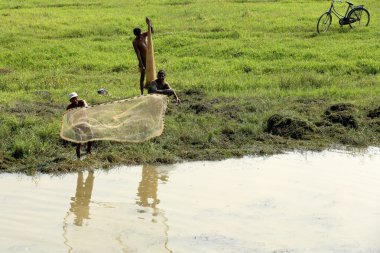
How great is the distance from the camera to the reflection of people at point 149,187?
33.6 feet

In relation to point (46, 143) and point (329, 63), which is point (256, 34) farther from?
point (46, 143)

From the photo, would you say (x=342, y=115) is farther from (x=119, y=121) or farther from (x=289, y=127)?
(x=119, y=121)

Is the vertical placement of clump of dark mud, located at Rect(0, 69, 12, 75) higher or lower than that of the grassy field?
lower

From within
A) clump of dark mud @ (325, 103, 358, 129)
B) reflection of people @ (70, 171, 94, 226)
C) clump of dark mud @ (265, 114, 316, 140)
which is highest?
clump of dark mud @ (325, 103, 358, 129)

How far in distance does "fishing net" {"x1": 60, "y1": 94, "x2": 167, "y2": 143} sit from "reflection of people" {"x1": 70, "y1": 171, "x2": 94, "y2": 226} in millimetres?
544

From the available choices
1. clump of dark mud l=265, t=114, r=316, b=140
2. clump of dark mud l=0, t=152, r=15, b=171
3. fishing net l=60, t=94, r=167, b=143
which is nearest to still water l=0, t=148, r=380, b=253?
clump of dark mud l=0, t=152, r=15, b=171

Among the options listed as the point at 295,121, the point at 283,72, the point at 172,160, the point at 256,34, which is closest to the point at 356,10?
the point at 256,34

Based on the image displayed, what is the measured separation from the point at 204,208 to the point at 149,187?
3.95 ft

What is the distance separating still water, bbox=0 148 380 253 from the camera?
8.76m

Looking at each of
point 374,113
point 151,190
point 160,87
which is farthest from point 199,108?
point 151,190

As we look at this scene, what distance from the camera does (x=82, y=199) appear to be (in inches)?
407

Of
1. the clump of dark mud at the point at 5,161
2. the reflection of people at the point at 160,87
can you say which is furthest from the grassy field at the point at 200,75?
the reflection of people at the point at 160,87

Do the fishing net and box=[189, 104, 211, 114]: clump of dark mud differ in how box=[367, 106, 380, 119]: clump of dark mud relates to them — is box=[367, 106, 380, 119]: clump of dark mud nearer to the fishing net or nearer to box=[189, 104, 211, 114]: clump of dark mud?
box=[189, 104, 211, 114]: clump of dark mud

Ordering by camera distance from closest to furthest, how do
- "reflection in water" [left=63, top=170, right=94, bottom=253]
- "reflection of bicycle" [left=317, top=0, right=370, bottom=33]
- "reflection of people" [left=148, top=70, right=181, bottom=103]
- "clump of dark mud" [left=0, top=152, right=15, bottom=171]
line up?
"reflection in water" [left=63, top=170, right=94, bottom=253] < "clump of dark mud" [left=0, top=152, right=15, bottom=171] < "reflection of people" [left=148, top=70, right=181, bottom=103] < "reflection of bicycle" [left=317, top=0, right=370, bottom=33]
